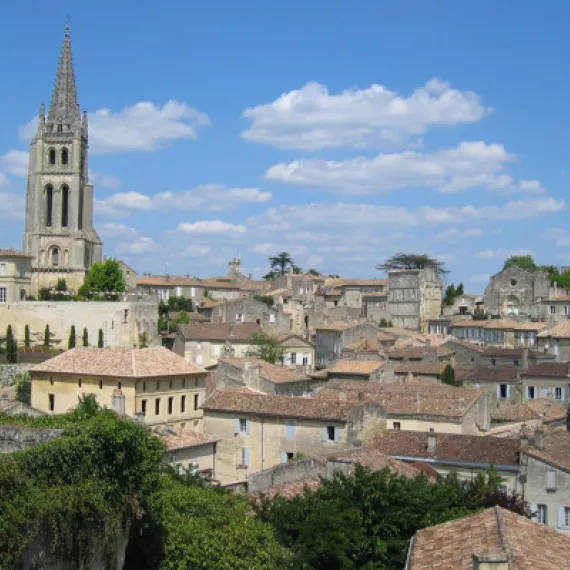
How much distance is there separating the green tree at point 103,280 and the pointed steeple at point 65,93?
17.3 meters

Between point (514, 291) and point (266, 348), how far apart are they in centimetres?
4233

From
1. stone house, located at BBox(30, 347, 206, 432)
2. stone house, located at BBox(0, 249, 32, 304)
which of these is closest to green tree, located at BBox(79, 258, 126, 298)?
stone house, located at BBox(0, 249, 32, 304)

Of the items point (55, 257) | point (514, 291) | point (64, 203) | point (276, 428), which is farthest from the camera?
point (514, 291)

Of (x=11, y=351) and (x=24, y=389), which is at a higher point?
(x=11, y=351)

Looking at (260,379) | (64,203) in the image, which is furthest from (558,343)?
(64,203)

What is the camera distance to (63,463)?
47.5 feet

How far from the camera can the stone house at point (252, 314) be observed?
85562 millimetres

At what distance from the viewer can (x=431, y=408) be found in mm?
43844

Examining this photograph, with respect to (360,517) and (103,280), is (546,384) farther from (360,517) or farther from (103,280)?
(360,517)

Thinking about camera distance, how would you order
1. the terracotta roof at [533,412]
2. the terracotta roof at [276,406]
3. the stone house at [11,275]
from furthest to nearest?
the stone house at [11,275] < the terracotta roof at [533,412] < the terracotta roof at [276,406]

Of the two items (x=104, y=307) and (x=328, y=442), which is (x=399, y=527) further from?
(x=104, y=307)

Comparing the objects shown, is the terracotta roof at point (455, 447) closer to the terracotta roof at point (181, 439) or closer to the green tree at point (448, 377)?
the terracotta roof at point (181, 439)

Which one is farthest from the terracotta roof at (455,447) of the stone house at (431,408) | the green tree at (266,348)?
the green tree at (266,348)

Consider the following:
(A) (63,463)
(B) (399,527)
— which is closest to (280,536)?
(B) (399,527)
